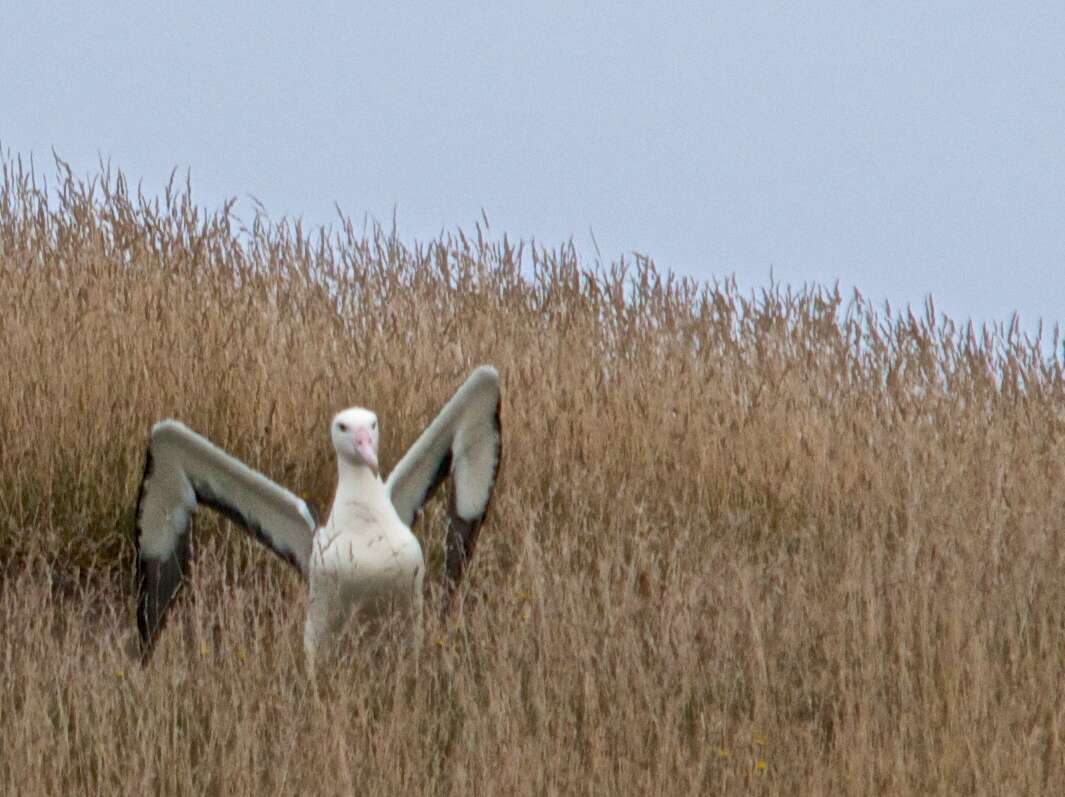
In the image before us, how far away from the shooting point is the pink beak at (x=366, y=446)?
5.07 meters

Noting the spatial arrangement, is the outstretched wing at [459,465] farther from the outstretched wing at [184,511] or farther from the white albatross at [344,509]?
the outstretched wing at [184,511]

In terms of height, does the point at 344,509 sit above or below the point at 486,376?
below

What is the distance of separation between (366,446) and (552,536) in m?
1.46

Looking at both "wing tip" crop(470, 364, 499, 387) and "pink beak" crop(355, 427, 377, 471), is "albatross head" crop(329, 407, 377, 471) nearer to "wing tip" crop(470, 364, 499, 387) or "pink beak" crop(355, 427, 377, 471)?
"pink beak" crop(355, 427, 377, 471)

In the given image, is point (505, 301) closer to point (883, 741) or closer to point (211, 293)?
point (211, 293)

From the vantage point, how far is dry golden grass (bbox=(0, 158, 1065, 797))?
454 cm

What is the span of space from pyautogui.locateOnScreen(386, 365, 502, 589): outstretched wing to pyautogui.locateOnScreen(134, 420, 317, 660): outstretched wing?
40cm

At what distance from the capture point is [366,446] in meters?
5.13

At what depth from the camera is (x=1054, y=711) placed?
4613 millimetres

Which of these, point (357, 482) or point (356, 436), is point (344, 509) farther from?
point (356, 436)

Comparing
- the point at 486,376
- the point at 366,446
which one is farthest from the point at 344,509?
the point at 486,376

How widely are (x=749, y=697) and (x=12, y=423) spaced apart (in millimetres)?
3457

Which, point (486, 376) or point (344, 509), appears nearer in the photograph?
point (344, 509)

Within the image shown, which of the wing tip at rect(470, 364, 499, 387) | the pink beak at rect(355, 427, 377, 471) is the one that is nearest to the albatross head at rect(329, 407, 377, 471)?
the pink beak at rect(355, 427, 377, 471)
